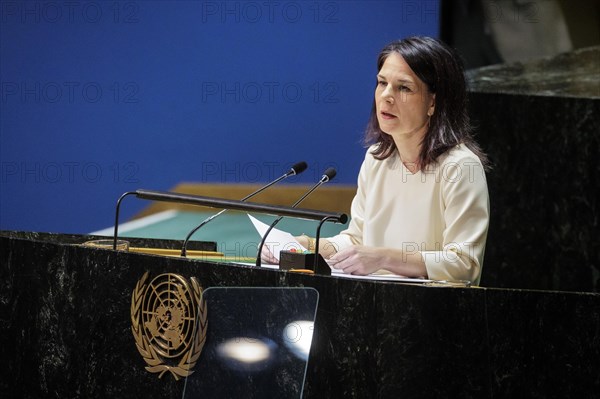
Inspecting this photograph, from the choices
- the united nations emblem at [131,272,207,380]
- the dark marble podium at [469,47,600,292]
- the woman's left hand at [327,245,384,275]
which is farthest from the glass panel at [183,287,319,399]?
the dark marble podium at [469,47,600,292]

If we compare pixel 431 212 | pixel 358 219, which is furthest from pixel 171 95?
pixel 431 212

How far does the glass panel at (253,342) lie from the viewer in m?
2.32

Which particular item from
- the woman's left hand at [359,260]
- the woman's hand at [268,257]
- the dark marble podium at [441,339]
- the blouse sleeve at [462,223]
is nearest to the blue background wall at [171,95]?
the blouse sleeve at [462,223]

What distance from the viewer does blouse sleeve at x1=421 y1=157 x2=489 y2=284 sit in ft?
9.35

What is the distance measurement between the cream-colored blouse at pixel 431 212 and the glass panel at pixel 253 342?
629mm

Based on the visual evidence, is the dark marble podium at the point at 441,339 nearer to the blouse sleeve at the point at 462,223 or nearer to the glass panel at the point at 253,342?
the glass panel at the point at 253,342

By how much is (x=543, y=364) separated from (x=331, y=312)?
1.59 feet

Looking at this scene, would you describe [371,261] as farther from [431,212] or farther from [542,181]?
[542,181]

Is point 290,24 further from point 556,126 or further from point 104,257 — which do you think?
point 104,257

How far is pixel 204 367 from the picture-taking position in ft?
8.00

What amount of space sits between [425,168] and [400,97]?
0.77ft

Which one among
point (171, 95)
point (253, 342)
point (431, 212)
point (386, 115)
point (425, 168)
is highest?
point (171, 95)

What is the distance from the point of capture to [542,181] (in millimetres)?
5199

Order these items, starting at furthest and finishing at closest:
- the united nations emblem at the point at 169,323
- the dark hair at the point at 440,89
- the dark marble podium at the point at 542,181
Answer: the dark marble podium at the point at 542,181, the dark hair at the point at 440,89, the united nations emblem at the point at 169,323
